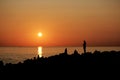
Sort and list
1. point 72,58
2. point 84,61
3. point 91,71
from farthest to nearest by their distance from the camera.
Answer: point 72,58
point 84,61
point 91,71

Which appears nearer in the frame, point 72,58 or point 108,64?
point 108,64

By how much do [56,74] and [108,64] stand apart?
19.8 feet

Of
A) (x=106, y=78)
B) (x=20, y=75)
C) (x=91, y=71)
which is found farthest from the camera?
(x=20, y=75)

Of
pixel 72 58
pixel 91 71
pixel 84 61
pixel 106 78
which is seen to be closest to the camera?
pixel 106 78

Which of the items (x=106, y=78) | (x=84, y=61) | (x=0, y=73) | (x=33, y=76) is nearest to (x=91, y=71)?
(x=106, y=78)

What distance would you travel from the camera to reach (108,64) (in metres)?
26.4

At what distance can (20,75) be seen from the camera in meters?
26.0

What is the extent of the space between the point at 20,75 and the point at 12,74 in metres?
1.65

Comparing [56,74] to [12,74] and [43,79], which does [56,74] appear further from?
[12,74]

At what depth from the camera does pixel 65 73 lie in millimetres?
24266

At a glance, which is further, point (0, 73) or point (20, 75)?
point (0, 73)

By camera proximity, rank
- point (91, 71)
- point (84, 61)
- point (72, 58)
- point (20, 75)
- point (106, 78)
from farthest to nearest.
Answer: point (72, 58) → point (84, 61) → point (20, 75) → point (91, 71) → point (106, 78)

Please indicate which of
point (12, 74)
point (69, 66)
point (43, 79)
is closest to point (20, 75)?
point (12, 74)

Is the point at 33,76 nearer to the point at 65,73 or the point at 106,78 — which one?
the point at 65,73
